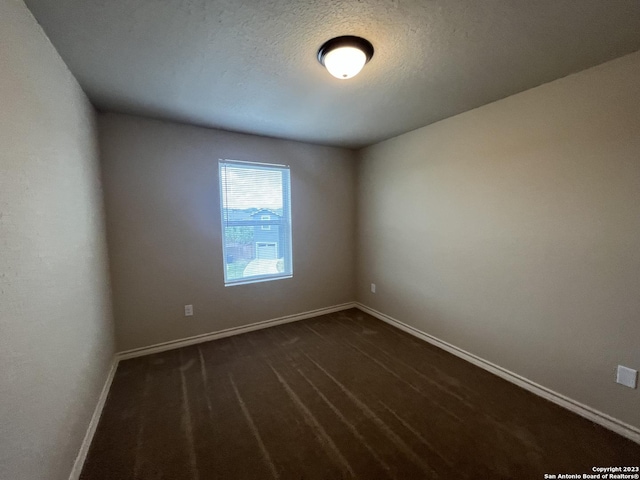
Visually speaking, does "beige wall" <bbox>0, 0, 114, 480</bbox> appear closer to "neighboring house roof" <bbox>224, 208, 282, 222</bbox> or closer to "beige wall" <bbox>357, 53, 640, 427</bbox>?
"neighboring house roof" <bbox>224, 208, 282, 222</bbox>

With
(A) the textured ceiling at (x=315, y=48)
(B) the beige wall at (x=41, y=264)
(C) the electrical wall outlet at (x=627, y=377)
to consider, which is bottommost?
(C) the electrical wall outlet at (x=627, y=377)

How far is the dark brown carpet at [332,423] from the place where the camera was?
146cm

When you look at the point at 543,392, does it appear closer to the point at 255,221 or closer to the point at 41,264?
the point at 255,221

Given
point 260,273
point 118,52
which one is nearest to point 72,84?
point 118,52

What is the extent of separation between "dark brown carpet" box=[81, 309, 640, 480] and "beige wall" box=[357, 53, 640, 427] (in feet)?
1.26

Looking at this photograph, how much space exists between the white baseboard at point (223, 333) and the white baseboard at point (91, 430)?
0.96ft

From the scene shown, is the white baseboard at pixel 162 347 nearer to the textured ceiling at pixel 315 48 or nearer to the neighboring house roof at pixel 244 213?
the neighboring house roof at pixel 244 213

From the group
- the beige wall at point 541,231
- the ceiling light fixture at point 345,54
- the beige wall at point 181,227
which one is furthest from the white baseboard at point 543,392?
the ceiling light fixture at point 345,54

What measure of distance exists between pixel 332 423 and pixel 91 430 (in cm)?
154

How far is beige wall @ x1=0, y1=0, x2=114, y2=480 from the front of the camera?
981 mm

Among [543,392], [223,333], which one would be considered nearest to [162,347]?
[223,333]

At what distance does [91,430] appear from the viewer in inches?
66.2

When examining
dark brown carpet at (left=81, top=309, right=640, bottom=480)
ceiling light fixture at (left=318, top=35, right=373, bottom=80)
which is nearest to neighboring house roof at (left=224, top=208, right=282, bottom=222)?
dark brown carpet at (left=81, top=309, right=640, bottom=480)

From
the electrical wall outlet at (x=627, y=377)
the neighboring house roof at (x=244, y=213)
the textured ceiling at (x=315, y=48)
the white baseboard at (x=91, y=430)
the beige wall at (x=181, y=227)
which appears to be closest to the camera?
the textured ceiling at (x=315, y=48)
